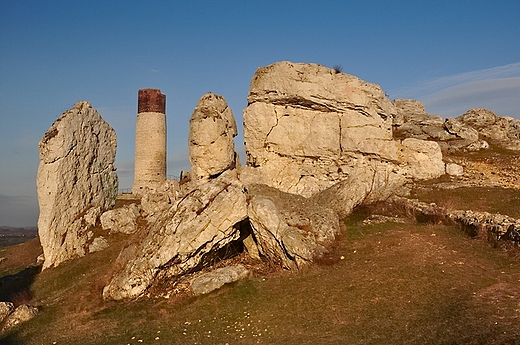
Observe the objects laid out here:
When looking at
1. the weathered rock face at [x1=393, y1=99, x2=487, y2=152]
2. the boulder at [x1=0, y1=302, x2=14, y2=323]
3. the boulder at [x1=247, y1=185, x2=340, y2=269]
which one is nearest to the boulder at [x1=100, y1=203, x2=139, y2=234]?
the boulder at [x1=0, y1=302, x2=14, y2=323]

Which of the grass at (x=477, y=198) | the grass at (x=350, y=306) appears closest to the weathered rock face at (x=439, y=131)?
the grass at (x=477, y=198)

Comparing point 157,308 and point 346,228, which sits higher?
point 346,228

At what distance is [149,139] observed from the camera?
4584cm

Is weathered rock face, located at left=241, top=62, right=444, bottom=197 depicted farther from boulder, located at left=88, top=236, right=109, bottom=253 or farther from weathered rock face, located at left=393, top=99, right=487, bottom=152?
boulder, located at left=88, top=236, right=109, bottom=253

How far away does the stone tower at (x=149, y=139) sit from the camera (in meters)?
45.7

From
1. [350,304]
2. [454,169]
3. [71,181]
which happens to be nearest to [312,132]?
[454,169]

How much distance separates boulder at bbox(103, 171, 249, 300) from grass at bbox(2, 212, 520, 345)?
3.62 feet

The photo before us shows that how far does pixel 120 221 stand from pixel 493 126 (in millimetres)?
29086

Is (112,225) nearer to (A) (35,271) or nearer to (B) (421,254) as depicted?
(A) (35,271)

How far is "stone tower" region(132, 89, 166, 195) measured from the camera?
45.7 m

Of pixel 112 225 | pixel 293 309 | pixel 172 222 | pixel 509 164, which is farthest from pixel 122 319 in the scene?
pixel 509 164

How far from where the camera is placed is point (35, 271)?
29.1 m

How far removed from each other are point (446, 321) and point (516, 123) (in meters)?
29.2

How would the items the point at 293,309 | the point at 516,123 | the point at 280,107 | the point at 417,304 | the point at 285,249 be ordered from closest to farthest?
the point at 417,304 → the point at 293,309 → the point at 285,249 → the point at 280,107 → the point at 516,123
